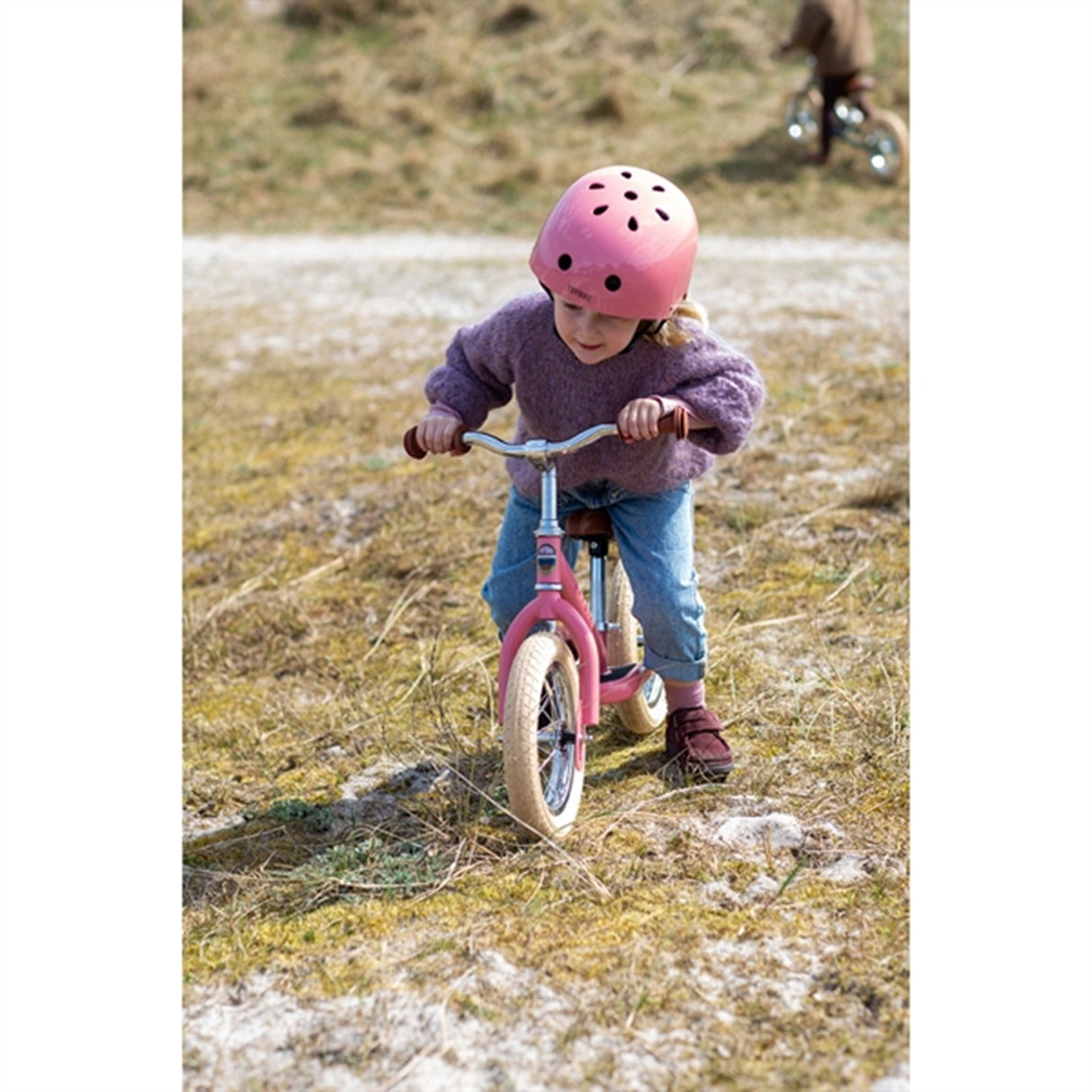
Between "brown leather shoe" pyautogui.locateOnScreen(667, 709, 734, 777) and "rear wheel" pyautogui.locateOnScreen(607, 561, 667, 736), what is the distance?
0.18 metres

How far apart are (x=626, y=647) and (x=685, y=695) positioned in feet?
0.96

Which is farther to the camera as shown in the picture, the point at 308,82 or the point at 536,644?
the point at 308,82

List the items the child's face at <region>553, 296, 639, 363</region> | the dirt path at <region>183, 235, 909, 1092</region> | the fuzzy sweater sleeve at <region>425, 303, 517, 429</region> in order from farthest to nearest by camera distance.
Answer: the fuzzy sweater sleeve at <region>425, 303, 517, 429</region> < the child's face at <region>553, 296, 639, 363</region> < the dirt path at <region>183, 235, 909, 1092</region>

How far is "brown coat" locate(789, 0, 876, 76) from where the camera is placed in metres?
11.6

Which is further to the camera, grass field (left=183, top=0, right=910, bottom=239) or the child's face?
grass field (left=183, top=0, right=910, bottom=239)

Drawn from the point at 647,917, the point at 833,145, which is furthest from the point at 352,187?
the point at 647,917

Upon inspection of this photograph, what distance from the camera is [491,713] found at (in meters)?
4.35

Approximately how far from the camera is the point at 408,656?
487 centimetres

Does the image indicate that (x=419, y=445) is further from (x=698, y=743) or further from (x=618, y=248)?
(x=698, y=743)

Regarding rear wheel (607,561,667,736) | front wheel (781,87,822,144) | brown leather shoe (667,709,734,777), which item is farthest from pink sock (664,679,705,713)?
front wheel (781,87,822,144)

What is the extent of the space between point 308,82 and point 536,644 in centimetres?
1278

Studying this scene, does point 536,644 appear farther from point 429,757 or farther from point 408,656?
point 408,656

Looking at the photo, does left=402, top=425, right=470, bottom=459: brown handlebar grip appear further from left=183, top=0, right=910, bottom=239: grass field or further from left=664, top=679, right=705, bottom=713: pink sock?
left=183, top=0, right=910, bottom=239: grass field

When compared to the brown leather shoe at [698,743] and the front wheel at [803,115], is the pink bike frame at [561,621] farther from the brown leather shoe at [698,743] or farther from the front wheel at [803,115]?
the front wheel at [803,115]
